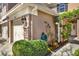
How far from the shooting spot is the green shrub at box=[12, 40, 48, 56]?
244 centimetres

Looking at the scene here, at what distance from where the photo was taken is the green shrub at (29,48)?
2.44 metres

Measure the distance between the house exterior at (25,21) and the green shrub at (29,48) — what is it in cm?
7

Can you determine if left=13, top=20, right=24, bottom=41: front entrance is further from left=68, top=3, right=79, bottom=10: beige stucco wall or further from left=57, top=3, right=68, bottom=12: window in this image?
left=68, top=3, right=79, bottom=10: beige stucco wall

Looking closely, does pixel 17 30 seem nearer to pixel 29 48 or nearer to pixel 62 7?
pixel 29 48

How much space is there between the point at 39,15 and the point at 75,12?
Answer: 52cm

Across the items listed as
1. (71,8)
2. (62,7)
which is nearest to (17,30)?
(62,7)

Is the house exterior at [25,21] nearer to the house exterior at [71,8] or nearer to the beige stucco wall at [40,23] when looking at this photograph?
the beige stucco wall at [40,23]

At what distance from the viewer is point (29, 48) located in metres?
2.45

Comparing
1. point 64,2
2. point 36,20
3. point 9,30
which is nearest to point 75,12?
point 64,2

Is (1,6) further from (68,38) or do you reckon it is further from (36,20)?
(68,38)

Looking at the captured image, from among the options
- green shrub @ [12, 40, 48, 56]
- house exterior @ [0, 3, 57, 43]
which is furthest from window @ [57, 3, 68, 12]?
green shrub @ [12, 40, 48, 56]

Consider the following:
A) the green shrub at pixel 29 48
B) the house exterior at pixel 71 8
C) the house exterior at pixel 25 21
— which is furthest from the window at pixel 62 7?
the green shrub at pixel 29 48

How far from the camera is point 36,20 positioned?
2494 mm

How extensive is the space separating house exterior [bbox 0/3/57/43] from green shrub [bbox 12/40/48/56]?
0.24 feet
